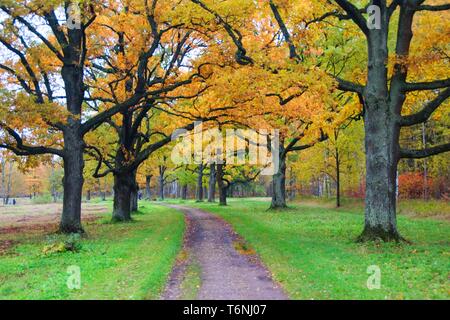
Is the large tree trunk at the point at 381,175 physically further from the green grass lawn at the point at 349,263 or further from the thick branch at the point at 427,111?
the green grass lawn at the point at 349,263

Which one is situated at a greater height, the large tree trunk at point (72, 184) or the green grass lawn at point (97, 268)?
the large tree trunk at point (72, 184)

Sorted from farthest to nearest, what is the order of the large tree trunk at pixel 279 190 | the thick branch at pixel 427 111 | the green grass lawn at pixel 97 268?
the large tree trunk at pixel 279 190
the thick branch at pixel 427 111
the green grass lawn at pixel 97 268

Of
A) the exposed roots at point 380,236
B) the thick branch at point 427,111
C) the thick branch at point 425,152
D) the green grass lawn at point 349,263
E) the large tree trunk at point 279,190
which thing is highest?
the thick branch at point 427,111

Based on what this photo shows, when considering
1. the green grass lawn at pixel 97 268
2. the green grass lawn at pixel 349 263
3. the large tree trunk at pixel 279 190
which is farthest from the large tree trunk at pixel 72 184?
the large tree trunk at pixel 279 190

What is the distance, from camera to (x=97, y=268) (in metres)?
10.2

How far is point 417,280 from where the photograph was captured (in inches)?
330

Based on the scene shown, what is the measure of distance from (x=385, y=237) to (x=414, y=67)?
17.8 feet

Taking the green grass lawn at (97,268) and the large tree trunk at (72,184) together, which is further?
the large tree trunk at (72,184)

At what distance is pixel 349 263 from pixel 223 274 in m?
3.27

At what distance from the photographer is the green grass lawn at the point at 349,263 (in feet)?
25.2

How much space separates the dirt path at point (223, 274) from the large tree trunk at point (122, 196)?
1036 cm

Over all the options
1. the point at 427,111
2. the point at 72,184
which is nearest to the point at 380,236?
the point at 427,111

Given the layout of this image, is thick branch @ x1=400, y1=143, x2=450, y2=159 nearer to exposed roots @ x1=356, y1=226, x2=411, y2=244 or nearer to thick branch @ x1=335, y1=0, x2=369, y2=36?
exposed roots @ x1=356, y1=226, x2=411, y2=244

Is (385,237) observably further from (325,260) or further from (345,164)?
(345,164)
